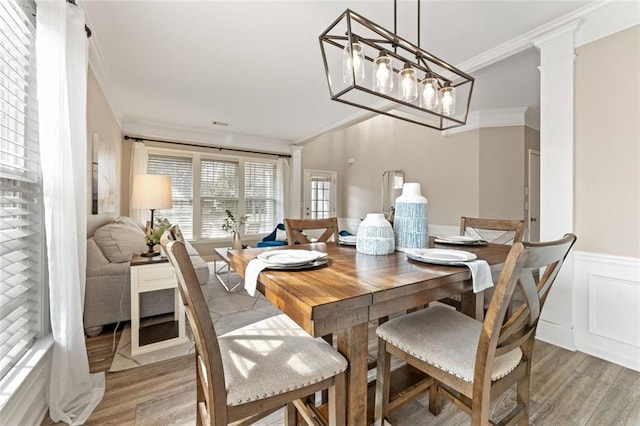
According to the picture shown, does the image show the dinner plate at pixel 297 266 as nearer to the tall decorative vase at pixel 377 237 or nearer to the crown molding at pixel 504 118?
the tall decorative vase at pixel 377 237

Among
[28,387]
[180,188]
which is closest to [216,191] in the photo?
[180,188]

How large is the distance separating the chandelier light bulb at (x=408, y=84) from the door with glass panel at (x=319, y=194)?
5238mm

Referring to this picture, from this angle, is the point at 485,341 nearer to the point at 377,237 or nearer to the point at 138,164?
the point at 377,237

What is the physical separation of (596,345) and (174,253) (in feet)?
9.28

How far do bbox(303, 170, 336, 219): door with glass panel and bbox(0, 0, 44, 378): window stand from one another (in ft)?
17.5

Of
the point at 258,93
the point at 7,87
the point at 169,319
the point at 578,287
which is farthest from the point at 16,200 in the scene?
the point at 578,287

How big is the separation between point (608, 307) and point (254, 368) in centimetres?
249

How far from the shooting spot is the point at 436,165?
5.06m

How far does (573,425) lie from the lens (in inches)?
53.2

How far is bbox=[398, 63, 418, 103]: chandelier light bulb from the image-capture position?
1453 mm

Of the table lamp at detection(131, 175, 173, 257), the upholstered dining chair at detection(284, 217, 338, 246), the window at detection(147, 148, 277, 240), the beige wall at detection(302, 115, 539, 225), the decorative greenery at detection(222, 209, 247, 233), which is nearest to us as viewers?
the upholstered dining chair at detection(284, 217, 338, 246)

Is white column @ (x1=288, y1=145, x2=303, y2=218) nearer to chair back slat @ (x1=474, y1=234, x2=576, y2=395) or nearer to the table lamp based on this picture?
the table lamp

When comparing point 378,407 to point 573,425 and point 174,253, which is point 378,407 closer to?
point 573,425

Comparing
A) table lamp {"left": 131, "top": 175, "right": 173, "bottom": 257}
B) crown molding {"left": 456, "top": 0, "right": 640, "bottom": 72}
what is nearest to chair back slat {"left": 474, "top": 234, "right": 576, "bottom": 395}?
crown molding {"left": 456, "top": 0, "right": 640, "bottom": 72}
